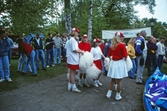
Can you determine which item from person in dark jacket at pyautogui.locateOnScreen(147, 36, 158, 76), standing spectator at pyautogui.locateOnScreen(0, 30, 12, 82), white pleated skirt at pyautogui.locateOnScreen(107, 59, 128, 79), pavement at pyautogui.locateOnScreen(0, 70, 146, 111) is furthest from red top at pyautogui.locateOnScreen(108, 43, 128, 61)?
standing spectator at pyautogui.locateOnScreen(0, 30, 12, 82)

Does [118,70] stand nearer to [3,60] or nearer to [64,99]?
[64,99]

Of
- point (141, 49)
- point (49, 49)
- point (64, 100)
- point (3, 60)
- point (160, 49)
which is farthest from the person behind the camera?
point (160, 49)

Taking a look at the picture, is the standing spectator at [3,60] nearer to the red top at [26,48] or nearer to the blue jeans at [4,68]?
the blue jeans at [4,68]

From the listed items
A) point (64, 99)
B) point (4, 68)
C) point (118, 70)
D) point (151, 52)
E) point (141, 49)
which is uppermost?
point (141, 49)

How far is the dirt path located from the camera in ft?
14.9

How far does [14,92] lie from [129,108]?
377 centimetres

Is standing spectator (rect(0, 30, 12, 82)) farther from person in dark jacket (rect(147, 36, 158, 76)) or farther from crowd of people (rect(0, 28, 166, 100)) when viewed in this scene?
person in dark jacket (rect(147, 36, 158, 76))

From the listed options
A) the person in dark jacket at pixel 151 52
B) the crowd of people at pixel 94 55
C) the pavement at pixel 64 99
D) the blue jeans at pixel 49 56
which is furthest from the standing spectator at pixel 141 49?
the blue jeans at pixel 49 56

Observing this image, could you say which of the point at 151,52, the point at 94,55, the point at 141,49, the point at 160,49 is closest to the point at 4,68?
the point at 94,55

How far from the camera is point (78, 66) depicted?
598cm

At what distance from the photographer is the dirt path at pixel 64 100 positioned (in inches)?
179

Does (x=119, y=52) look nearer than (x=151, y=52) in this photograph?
Yes

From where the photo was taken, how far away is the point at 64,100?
511 centimetres

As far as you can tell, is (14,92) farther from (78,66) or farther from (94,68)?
(94,68)
